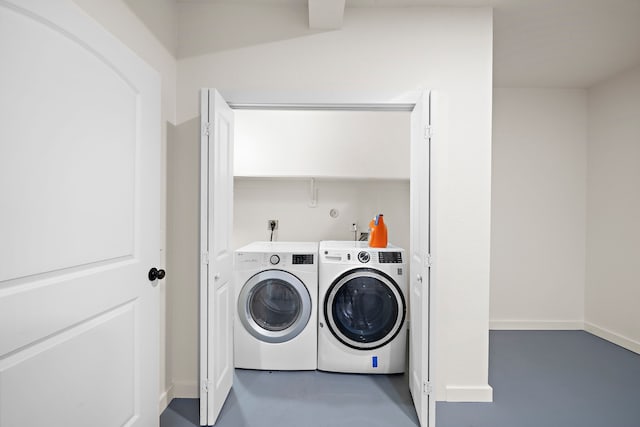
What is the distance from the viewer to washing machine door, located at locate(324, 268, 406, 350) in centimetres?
245

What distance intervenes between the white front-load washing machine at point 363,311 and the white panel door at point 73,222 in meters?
1.24

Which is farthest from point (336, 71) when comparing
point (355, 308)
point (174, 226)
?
point (355, 308)

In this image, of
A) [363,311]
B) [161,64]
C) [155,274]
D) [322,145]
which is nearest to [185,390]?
[155,274]

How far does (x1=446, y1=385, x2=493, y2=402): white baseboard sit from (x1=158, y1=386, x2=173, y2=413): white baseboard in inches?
70.2

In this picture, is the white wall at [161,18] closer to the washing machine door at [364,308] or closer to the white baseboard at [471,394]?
the washing machine door at [364,308]

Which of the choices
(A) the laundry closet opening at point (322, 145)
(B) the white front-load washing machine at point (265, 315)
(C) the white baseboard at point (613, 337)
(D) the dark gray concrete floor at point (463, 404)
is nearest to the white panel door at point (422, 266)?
(D) the dark gray concrete floor at point (463, 404)

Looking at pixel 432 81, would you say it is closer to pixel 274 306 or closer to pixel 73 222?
pixel 274 306

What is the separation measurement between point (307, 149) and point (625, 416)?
2.84m

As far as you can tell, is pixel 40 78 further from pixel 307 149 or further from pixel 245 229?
pixel 245 229

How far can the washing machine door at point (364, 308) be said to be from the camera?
245 cm

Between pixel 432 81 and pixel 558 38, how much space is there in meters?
1.25

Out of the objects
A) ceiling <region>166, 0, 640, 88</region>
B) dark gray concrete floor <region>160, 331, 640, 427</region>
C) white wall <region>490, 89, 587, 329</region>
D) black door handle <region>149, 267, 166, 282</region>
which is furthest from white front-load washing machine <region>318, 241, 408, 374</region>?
ceiling <region>166, 0, 640, 88</region>

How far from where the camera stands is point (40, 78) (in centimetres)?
101

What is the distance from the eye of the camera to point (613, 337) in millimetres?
3145
